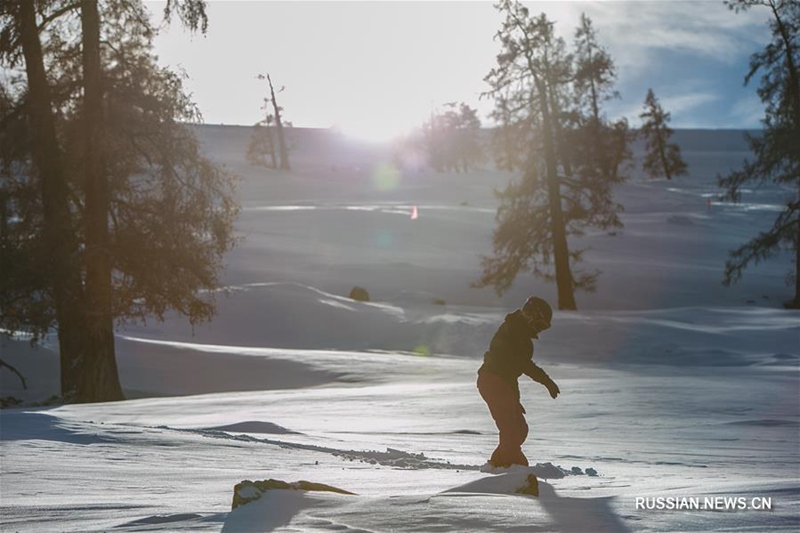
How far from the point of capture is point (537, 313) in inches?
292

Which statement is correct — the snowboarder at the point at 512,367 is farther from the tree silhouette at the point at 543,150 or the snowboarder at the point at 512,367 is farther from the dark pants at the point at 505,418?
the tree silhouette at the point at 543,150

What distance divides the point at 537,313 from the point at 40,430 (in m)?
4.82

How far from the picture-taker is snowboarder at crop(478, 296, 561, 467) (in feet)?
24.3

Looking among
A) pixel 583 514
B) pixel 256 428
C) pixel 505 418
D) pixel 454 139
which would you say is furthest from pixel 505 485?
pixel 454 139

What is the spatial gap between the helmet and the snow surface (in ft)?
3.37

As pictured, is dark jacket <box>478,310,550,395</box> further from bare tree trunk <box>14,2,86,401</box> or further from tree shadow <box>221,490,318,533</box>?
bare tree trunk <box>14,2,86,401</box>

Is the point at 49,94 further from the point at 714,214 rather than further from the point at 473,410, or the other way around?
the point at 714,214

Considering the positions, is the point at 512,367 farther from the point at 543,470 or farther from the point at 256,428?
the point at 256,428

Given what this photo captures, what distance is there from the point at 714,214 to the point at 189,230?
5048cm

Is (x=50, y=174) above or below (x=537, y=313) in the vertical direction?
above

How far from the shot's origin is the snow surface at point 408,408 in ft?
16.3

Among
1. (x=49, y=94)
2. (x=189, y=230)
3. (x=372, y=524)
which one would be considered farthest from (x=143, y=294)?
(x=372, y=524)

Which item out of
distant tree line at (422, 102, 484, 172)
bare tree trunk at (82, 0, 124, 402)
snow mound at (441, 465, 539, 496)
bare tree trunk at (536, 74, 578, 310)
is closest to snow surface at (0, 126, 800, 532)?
snow mound at (441, 465, 539, 496)

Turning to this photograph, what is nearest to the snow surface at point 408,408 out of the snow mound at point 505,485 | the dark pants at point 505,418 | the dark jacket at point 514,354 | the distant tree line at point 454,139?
the snow mound at point 505,485
